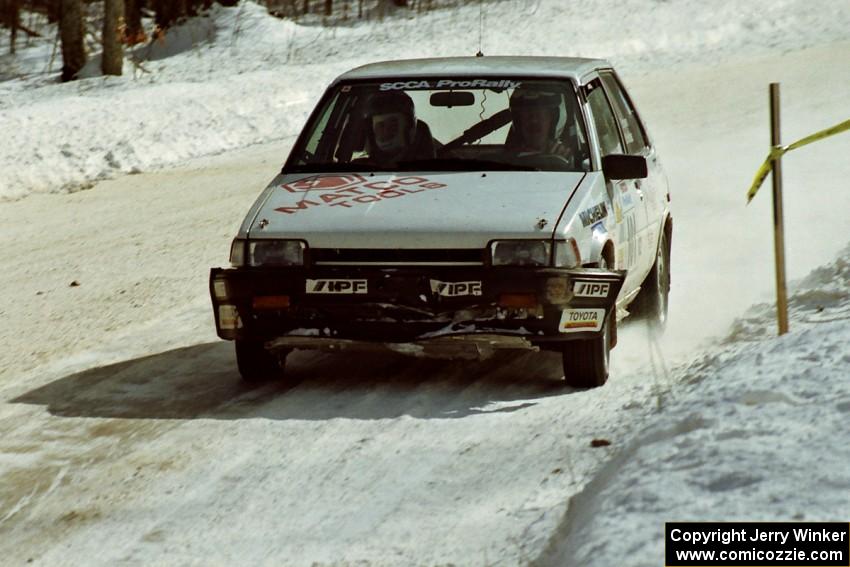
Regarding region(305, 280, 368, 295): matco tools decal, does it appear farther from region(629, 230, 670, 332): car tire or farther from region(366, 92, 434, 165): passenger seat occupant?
region(629, 230, 670, 332): car tire

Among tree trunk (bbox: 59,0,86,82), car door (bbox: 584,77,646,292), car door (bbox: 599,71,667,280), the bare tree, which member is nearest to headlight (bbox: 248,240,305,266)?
car door (bbox: 584,77,646,292)

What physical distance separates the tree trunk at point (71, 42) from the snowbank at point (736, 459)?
19.7 meters

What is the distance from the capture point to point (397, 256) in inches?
261

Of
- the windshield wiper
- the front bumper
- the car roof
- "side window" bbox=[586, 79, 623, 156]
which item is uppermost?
the car roof

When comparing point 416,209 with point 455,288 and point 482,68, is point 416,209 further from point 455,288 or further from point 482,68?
point 482,68

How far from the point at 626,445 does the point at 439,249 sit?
54.6 inches

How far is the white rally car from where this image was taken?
6.59 metres

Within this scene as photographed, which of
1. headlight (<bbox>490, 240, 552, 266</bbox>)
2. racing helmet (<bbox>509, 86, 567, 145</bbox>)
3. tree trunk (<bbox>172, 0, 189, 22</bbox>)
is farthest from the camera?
tree trunk (<bbox>172, 0, 189, 22</bbox>)

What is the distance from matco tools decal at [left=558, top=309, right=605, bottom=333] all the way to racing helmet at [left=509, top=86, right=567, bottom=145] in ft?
3.96

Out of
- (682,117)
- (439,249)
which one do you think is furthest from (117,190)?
(439,249)

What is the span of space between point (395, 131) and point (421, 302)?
144 centimetres

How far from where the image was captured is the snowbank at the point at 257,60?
16172 millimetres

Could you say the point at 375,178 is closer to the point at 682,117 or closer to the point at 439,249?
the point at 439,249

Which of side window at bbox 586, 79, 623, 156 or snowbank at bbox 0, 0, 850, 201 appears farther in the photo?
snowbank at bbox 0, 0, 850, 201
